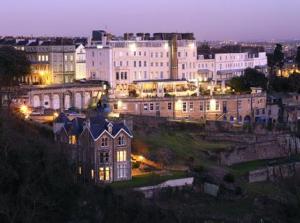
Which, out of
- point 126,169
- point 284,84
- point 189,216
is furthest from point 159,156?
point 284,84

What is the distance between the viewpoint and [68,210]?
18.3 meters

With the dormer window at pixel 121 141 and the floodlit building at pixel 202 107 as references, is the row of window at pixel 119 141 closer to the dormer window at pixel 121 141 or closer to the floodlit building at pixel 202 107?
the dormer window at pixel 121 141

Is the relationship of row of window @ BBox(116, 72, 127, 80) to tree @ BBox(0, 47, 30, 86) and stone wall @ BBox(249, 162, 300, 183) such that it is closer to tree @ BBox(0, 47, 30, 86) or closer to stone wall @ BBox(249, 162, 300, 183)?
tree @ BBox(0, 47, 30, 86)

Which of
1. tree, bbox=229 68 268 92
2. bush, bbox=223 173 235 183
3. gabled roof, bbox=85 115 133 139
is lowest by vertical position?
bush, bbox=223 173 235 183

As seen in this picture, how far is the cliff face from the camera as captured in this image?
3616cm

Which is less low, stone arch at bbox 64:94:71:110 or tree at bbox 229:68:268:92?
tree at bbox 229:68:268:92

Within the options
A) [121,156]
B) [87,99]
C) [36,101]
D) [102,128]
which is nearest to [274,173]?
[121,156]

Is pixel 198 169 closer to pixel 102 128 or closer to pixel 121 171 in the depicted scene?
pixel 121 171

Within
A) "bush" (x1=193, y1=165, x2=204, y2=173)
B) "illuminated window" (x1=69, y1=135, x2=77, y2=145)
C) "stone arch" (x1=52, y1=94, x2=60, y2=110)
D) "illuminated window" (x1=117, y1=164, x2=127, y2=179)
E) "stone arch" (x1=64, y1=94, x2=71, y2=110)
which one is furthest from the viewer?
"stone arch" (x1=64, y1=94, x2=71, y2=110)

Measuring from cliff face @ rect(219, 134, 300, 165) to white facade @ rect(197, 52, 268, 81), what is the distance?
520 inches

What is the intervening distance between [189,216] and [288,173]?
10.9 m

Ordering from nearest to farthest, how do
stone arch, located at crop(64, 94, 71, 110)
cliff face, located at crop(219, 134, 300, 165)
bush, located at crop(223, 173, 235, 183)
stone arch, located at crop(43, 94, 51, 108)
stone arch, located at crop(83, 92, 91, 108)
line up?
1. bush, located at crop(223, 173, 235, 183)
2. cliff face, located at crop(219, 134, 300, 165)
3. stone arch, located at crop(43, 94, 51, 108)
4. stone arch, located at crop(64, 94, 71, 110)
5. stone arch, located at crop(83, 92, 91, 108)

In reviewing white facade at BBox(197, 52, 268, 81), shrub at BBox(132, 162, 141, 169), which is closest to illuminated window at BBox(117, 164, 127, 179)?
shrub at BBox(132, 162, 141, 169)

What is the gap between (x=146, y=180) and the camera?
28.1 meters
